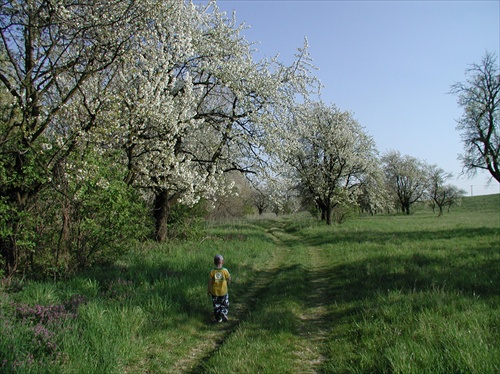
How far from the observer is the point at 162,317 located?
6.53 meters

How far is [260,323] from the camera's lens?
6.36m

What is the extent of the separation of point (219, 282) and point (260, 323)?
1326 mm

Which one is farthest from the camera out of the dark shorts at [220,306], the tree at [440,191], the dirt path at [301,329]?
the tree at [440,191]

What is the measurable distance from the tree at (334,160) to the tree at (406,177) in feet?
148

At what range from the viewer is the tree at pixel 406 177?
73.8 m

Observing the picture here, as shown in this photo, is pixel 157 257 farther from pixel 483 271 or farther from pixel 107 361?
pixel 483 271

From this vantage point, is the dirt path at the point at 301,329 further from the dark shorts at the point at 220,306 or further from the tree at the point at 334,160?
the tree at the point at 334,160

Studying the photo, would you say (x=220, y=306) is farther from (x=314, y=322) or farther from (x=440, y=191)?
(x=440, y=191)

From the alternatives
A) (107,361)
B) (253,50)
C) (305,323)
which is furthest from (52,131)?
(253,50)

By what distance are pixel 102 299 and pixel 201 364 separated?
2.74 m

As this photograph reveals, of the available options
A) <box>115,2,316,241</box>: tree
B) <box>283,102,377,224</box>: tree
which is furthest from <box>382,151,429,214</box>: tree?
<box>115,2,316,241</box>: tree

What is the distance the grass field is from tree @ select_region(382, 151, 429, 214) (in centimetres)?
6947

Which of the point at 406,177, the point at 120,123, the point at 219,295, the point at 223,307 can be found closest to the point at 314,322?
the point at 223,307

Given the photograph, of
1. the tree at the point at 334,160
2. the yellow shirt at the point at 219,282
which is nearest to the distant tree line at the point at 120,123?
the yellow shirt at the point at 219,282
